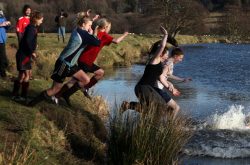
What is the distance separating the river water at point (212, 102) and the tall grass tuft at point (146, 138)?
2.15 ft

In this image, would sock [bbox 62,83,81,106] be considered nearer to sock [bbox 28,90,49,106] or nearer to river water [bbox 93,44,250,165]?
river water [bbox 93,44,250,165]

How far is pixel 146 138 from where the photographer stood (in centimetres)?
769

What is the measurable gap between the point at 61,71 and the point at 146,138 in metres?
2.53

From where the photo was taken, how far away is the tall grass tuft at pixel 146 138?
302 inches

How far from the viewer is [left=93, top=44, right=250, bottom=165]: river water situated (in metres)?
10.7

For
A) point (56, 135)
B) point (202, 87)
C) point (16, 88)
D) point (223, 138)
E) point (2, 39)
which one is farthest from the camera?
point (202, 87)

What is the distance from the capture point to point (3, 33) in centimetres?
1291

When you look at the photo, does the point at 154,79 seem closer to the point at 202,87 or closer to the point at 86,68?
the point at 86,68

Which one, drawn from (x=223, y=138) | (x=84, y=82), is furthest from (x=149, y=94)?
(x=223, y=138)

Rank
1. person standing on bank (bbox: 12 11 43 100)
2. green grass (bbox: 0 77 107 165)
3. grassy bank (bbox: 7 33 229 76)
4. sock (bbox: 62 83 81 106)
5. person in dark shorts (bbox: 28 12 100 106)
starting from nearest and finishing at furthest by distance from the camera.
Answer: green grass (bbox: 0 77 107 165), person in dark shorts (bbox: 28 12 100 106), person standing on bank (bbox: 12 11 43 100), sock (bbox: 62 83 81 106), grassy bank (bbox: 7 33 229 76)

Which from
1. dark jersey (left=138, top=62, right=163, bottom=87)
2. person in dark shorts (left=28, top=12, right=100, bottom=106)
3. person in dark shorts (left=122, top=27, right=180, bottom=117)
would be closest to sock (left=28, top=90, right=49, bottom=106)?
person in dark shorts (left=28, top=12, right=100, bottom=106)

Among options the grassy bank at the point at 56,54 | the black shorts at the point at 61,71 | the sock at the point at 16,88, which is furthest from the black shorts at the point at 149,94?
the grassy bank at the point at 56,54

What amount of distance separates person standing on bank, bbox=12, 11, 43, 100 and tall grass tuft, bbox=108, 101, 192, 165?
8.82ft

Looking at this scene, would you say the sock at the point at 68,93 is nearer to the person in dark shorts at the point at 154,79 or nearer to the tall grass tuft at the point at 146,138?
the person in dark shorts at the point at 154,79
